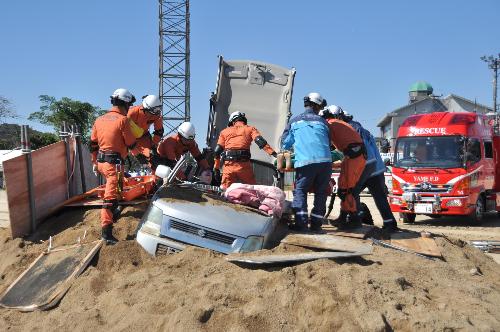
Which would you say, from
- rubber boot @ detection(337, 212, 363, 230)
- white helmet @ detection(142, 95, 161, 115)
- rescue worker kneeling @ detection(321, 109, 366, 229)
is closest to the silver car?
rubber boot @ detection(337, 212, 363, 230)

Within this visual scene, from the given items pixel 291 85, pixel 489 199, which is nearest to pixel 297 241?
pixel 291 85

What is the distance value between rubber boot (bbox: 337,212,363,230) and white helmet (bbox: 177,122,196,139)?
2922mm

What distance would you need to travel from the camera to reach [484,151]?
14.5 metres

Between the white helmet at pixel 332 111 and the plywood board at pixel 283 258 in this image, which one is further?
the white helmet at pixel 332 111

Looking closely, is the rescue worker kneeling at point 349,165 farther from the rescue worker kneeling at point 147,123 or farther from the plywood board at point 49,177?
the plywood board at point 49,177

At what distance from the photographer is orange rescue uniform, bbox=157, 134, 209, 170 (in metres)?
9.17

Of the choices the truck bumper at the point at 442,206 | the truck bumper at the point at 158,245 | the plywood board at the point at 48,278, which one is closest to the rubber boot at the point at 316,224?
the truck bumper at the point at 158,245

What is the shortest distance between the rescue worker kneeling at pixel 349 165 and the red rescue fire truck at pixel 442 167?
22.1 ft

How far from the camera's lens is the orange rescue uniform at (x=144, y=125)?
325 inches

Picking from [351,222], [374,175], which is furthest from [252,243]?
[374,175]

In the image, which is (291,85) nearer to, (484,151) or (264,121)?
(264,121)

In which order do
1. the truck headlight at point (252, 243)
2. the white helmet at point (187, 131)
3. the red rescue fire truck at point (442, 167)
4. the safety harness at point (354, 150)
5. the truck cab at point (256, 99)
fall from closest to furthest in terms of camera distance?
the truck headlight at point (252, 243) < the safety harness at point (354, 150) < the white helmet at point (187, 131) < the truck cab at point (256, 99) < the red rescue fire truck at point (442, 167)

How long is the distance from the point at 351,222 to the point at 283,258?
2.83 metres

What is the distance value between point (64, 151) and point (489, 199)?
11430 mm
